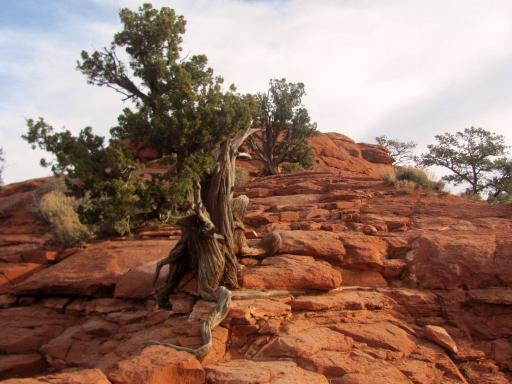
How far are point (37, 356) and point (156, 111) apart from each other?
253 inches

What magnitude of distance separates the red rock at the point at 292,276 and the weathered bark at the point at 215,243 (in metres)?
0.36

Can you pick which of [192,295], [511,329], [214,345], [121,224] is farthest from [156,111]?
[511,329]

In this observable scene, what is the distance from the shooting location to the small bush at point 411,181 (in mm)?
15345

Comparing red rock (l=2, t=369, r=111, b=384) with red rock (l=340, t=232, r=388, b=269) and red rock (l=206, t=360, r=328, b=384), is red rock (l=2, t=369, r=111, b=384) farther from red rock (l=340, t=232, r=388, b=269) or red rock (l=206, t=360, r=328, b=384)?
red rock (l=340, t=232, r=388, b=269)

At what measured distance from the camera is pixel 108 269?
10.5m

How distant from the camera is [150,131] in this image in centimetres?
1260

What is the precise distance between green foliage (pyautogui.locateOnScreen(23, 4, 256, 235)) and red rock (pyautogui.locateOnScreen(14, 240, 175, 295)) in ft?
2.88

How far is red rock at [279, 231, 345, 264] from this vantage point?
997 cm

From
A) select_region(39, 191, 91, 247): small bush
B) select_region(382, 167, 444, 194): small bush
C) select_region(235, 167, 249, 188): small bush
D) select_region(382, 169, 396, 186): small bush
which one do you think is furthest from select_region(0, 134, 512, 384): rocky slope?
select_region(235, 167, 249, 188): small bush

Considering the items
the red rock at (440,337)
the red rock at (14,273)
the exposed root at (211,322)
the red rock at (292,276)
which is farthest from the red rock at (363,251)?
the red rock at (14,273)

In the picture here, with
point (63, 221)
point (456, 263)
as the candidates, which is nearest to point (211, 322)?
point (456, 263)

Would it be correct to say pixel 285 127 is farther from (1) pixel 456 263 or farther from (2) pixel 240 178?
(1) pixel 456 263

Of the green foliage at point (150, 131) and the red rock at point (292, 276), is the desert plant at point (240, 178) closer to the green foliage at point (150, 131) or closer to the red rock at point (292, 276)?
the green foliage at point (150, 131)

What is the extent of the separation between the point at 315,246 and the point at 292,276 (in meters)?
1.23
